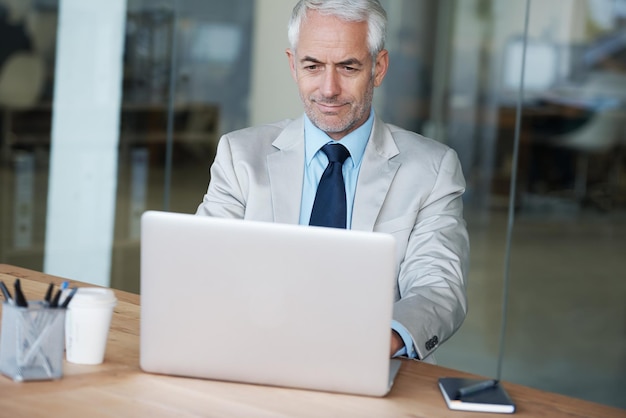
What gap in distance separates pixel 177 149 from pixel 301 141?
2.38 metres

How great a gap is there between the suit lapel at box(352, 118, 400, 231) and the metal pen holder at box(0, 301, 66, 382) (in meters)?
0.97

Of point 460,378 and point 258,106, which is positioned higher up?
point 258,106

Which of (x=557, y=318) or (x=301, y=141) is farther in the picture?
(x=557, y=318)

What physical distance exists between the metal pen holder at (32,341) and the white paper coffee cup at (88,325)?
0.07m

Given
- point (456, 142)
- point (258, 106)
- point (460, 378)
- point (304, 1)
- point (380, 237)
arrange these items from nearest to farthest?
point (380, 237)
point (460, 378)
point (304, 1)
point (456, 142)
point (258, 106)

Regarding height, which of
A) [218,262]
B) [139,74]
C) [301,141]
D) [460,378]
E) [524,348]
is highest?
[139,74]

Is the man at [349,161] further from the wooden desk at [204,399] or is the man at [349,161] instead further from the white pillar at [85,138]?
the white pillar at [85,138]

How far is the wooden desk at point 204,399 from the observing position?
66.2 inches

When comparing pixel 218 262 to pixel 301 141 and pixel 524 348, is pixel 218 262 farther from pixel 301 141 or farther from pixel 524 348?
pixel 524 348

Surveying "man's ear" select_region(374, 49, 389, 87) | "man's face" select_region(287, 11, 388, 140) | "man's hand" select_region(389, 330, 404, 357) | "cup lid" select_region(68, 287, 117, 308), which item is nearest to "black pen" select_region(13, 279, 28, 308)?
"cup lid" select_region(68, 287, 117, 308)

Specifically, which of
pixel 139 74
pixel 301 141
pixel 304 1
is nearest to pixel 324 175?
pixel 301 141

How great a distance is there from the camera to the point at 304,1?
2586 mm

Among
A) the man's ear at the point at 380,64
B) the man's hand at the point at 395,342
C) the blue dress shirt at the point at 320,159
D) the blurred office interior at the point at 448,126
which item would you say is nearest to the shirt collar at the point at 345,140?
the blue dress shirt at the point at 320,159

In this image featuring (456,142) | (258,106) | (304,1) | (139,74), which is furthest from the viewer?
(139,74)
